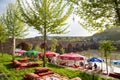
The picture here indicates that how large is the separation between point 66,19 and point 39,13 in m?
3.15

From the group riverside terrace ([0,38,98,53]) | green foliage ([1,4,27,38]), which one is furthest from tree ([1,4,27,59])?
riverside terrace ([0,38,98,53])

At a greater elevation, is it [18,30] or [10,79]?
[18,30]

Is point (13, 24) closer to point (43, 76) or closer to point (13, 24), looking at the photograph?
point (13, 24)

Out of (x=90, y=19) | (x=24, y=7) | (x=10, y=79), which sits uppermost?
(x=24, y=7)

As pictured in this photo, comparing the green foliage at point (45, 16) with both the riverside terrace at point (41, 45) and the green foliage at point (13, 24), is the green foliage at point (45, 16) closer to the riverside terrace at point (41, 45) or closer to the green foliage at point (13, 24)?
the green foliage at point (13, 24)

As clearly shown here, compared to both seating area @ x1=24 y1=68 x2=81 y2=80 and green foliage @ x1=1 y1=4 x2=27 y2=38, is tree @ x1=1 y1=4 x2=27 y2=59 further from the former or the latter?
seating area @ x1=24 y1=68 x2=81 y2=80

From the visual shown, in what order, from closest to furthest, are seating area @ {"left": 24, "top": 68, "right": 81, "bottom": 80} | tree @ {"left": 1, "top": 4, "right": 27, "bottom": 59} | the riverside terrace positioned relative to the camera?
seating area @ {"left": 24, "top": 68, "right": 81, "bottom": 80}, tree @ {"left": 1, "top": 4, "right": 27, "bottom": 59}, the riverside terrace

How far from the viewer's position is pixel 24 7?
26.8m

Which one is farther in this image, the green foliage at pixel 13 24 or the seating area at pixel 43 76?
the green foliage at pixel 13 24

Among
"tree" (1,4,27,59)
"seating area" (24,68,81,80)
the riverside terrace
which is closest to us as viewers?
"seating area" (24,68,81,80)

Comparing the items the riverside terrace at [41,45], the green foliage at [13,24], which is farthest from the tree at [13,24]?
the riverside terrace at [41,45]

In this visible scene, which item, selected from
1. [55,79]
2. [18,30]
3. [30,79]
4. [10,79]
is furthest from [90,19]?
[18,30]

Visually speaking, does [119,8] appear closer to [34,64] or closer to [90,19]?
[90,19]

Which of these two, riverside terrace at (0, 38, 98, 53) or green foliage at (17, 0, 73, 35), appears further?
riverside terrace at (0, 38, 98, 53)
